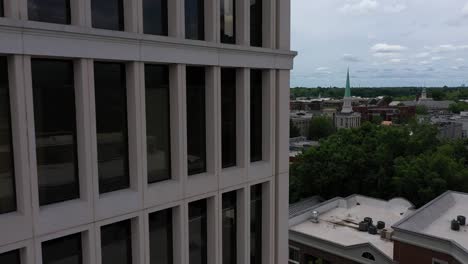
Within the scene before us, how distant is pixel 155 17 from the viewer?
10117mm

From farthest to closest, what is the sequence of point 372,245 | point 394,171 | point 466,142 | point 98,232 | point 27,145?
1. point 466,142
2. point 394,171
3. point 372,245
4. point 98,232
5. point 27,145

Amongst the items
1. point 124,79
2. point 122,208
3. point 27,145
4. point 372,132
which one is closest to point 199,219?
point 122,208

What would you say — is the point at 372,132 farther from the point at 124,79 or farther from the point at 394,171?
the point at 124,79

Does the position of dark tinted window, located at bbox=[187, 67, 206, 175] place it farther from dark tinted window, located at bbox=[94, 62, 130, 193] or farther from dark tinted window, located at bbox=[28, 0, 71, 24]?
dark tinted window, located at bbox=[28, 0, 71, 24]

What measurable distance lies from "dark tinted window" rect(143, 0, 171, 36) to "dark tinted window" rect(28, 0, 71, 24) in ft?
6.23

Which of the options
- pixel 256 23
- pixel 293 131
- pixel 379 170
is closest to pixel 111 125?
pixel 256 23

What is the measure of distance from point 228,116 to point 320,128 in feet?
396

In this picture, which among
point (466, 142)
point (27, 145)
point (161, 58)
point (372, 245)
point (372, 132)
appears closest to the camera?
point (27, 145)

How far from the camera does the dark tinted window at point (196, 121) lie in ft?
36.2

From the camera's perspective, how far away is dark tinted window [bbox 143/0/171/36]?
9.93 metres

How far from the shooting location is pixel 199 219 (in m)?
11.5

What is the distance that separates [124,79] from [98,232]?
3.49 m

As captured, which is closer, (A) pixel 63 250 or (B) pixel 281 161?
(A) pixel 63 250

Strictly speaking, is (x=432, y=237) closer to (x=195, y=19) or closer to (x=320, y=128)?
(x=195, y=19)
